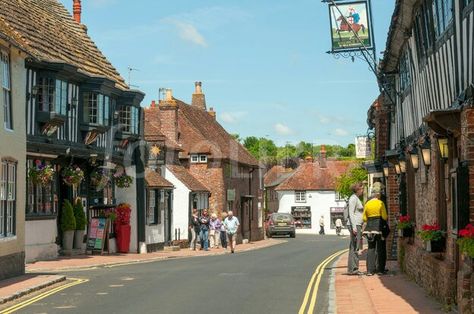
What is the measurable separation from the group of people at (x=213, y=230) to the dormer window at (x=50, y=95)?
1077cm

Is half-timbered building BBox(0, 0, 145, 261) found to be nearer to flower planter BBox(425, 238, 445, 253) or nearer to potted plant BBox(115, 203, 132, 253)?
potted plant BBox(115, 203, 132, 253)

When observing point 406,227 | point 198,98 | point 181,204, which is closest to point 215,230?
point 181,204

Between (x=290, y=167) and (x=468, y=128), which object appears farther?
(x=290, y=167)

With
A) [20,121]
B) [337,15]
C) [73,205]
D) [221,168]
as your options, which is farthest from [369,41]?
[221,168]

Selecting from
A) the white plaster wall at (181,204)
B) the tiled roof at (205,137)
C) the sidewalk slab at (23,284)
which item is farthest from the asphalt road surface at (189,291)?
the tiled roof at (205,137)

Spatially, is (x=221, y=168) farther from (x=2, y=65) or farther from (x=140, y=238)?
(x=2, y=65)

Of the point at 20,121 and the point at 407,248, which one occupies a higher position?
the point at 20,121

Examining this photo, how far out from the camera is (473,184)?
1095 cm

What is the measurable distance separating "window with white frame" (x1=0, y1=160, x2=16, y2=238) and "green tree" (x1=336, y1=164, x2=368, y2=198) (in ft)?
139

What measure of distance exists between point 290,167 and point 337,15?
338 feet

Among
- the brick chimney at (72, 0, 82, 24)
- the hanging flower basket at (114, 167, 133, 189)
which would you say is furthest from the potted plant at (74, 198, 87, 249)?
the brick chimney at (72, 0, 82, 24)

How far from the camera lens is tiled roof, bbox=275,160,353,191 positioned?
3250 inches

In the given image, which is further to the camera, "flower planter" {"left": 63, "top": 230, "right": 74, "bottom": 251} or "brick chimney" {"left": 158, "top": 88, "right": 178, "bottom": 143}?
"brick chimney" {"left": 158, "top": 88, "right": 178, "bottom": 143}

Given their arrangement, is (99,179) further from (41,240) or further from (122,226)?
(41,240)
